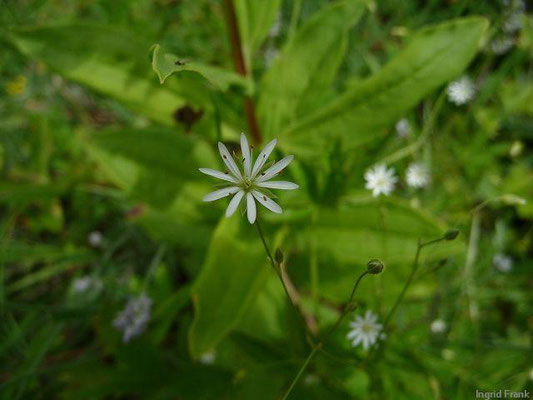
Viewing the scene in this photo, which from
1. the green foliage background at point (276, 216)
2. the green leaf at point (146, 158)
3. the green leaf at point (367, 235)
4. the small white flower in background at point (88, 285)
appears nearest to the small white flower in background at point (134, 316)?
the green foliage background at point (276, 216)

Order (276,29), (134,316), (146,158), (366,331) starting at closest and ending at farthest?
(366,331) → (146,158) → (134,316) → (276,29)

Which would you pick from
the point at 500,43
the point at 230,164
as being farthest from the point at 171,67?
the point at 500,43

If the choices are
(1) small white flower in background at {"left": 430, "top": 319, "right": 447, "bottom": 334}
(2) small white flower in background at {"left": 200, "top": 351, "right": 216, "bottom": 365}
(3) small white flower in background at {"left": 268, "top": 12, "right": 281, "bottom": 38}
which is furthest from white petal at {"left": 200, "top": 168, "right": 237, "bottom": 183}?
(3) small white flower in background at {"left": 268, "top": 12, "right": 281, "bottom": 38}

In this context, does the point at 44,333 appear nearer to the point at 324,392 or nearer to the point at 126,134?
the point at 126,134

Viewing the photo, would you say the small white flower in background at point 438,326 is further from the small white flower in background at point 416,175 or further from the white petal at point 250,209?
the white petal at point 250,209

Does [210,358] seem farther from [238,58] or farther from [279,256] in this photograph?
[238,58]

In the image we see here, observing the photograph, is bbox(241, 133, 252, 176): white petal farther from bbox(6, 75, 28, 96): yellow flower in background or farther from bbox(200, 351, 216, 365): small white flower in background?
bbox(6, 75, 28, 96): yellow flower in background
